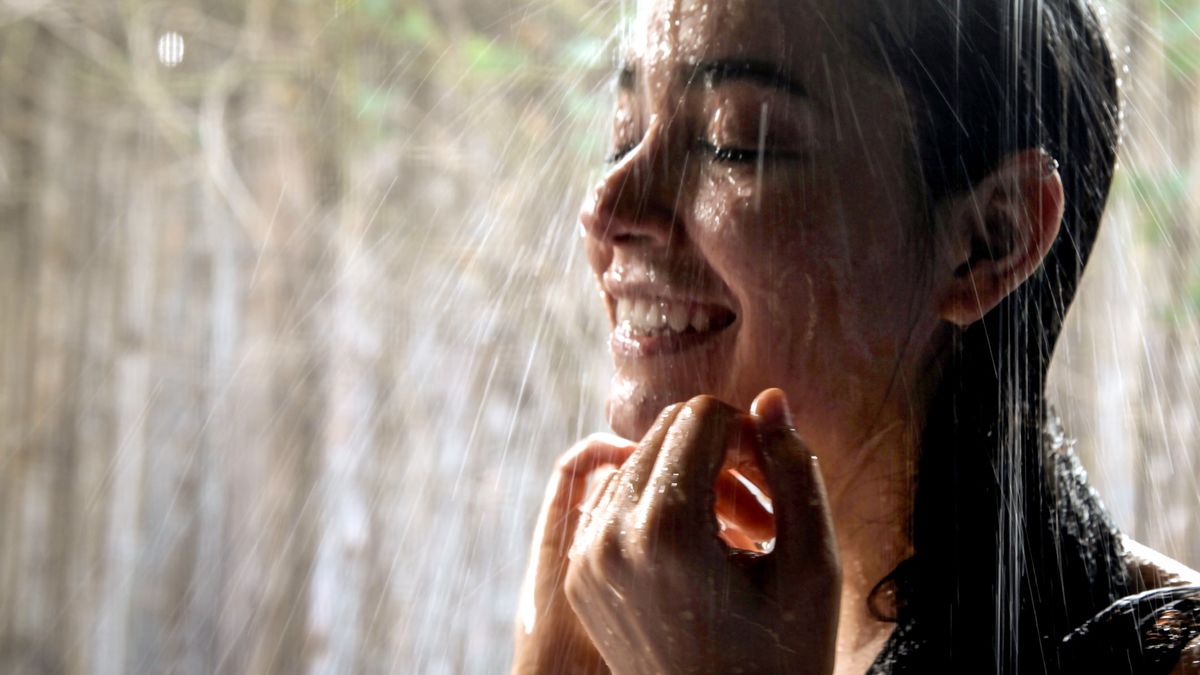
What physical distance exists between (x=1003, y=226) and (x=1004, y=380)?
0.12 m

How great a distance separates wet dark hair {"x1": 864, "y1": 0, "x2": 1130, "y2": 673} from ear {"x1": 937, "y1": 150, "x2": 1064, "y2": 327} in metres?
0.01

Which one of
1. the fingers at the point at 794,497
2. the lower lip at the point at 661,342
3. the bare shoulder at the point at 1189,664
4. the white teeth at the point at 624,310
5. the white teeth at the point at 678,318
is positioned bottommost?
the bare shoulder at the point at 1189,664

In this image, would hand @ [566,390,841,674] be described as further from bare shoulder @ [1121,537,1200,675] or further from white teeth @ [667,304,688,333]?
bare shoulder @ [1121,537,1200,675]

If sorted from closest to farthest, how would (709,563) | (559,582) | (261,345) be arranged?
(709,563) → (559,582) → (261,345)

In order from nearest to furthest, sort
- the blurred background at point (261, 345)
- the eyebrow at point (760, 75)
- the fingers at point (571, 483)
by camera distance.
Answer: the eyebrow at point (760, 75) < the fingers at point (571, 483) < the blurred background at point (261, 345)

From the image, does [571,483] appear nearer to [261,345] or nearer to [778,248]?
[778,248]

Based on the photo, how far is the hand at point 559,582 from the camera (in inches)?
29.6

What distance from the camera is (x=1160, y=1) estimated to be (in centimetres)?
97

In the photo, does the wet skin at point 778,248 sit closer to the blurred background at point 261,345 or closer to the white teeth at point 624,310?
the white teeth at point 624,310

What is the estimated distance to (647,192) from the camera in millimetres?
681

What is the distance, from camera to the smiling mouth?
0.68 m

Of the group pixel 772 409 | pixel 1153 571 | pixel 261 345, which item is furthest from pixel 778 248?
pixel 261 345

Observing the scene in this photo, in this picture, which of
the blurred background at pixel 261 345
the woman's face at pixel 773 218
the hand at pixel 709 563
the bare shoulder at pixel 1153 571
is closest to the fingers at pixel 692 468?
the hand at pixel 709 563

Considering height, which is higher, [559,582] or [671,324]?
[671,324]
